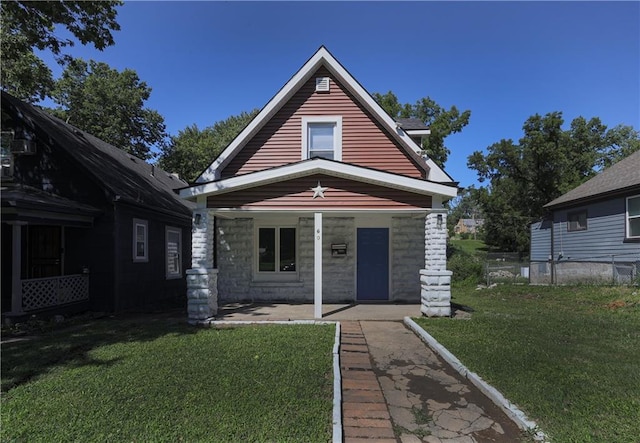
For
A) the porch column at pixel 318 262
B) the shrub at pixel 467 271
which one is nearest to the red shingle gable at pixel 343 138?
the porch column at pixel 318 262

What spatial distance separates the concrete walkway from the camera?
3.76m

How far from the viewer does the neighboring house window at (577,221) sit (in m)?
17.2

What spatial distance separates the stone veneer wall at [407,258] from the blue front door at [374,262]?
0.23 metres

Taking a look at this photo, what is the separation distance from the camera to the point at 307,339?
694 cm

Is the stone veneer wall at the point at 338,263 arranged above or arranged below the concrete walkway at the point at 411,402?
above

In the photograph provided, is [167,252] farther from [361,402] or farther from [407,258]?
[361,402]

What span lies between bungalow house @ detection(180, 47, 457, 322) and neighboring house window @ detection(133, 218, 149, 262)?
2.51 metres

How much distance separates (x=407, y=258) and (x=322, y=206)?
3.75 m

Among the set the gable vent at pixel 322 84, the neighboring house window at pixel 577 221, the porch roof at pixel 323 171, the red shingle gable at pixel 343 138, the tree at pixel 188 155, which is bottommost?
the neighboring house window at pixel 577 221

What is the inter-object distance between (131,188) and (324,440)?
35.7 ft

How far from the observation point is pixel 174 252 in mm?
14688

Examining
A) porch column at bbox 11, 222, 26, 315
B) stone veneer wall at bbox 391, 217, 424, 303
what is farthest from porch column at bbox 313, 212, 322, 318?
porch column at bbox 11, 222, 26, 315

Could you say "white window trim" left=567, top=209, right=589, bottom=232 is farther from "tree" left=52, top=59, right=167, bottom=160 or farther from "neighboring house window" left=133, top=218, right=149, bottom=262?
"tree" left=52, top=59, right=167, bottom=160

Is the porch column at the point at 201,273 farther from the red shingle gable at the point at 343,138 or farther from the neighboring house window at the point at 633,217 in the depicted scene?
the neighboring house window at the point at 633,217
